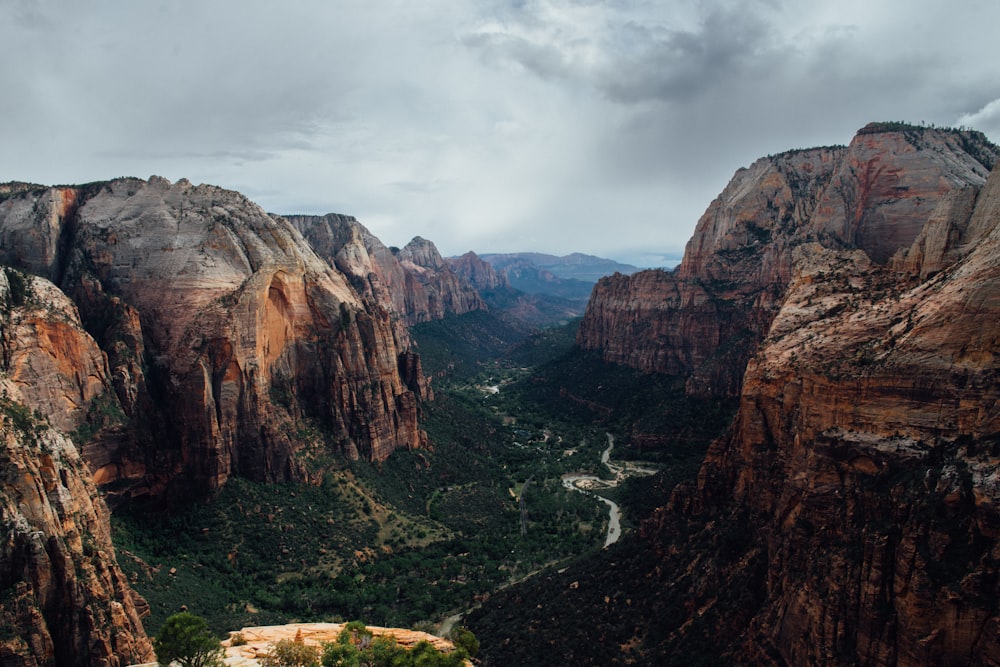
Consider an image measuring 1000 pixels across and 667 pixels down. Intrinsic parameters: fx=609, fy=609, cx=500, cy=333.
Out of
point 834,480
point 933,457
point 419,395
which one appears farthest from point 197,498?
point 933,457

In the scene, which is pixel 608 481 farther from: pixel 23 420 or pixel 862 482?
pixel 23 420

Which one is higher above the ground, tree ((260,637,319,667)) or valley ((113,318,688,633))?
tree ((260,637,319,667))

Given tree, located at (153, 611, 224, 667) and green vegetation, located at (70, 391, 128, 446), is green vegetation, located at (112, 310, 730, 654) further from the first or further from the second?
tree, located at (153, 611, 224, 667)

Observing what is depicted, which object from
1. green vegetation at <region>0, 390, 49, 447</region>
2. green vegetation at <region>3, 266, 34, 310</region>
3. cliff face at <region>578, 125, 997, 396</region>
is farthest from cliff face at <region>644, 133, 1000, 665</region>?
green vegetation at <region>3, 266, 34, 310</region>

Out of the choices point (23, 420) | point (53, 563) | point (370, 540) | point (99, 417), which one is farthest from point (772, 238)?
point (53, 563)

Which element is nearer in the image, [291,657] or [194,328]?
[291,657]

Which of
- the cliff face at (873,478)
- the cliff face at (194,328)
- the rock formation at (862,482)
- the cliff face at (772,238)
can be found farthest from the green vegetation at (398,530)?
the cliff face at (873,478)
